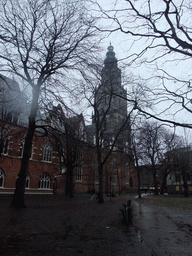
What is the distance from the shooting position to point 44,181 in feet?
105

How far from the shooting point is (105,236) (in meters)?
5.31

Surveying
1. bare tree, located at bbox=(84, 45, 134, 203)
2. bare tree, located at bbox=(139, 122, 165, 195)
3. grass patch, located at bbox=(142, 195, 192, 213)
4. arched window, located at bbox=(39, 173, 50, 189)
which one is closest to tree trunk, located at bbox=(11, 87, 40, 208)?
bare tree, located at bbox=(84, 45, 134, 203)

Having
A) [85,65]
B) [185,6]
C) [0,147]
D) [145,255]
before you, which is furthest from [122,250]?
[0,147]

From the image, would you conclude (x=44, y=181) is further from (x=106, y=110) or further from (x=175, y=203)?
(x=175, y=203)

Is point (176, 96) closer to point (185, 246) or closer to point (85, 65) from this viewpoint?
point (185, 246)

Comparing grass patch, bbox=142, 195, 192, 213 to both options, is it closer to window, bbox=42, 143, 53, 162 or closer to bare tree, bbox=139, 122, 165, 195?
bare tree, bbox=139, 122, 165, 195

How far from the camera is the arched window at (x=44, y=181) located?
103 feet

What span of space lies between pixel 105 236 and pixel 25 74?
1067cm

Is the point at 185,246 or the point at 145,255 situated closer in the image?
the point at 145,255

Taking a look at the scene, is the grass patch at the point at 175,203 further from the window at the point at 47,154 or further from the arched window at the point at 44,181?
the window at the point at 47,154

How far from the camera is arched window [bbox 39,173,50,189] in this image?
103 feet

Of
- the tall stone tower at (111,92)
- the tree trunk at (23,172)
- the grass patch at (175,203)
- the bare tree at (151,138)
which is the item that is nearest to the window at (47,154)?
the tall stone tower at (111,92)

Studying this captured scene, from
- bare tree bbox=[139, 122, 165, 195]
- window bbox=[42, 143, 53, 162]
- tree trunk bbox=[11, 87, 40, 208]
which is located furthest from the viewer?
window bbox=[42, 143, 53, 162]

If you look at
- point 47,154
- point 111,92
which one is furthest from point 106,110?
point 47,154
